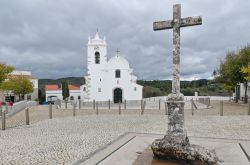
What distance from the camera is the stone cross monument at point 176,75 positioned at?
636cm

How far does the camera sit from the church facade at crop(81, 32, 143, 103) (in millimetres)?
37750

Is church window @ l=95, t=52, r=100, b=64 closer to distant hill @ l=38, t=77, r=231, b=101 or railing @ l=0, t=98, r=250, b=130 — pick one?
railing @ l=0, t=98, r=250, b=130

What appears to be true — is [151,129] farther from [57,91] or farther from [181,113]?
[57,91]

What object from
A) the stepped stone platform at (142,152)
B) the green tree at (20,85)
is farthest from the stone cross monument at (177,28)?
the green tree at (20,85)

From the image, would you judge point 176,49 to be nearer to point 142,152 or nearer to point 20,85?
point 142,152

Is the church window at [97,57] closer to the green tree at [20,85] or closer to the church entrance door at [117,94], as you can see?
the church entrance door at [117,94]

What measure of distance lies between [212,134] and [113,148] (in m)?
4.42

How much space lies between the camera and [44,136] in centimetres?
1012

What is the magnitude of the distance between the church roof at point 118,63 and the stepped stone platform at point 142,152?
29534mm

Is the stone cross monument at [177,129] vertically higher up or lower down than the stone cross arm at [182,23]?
lower down

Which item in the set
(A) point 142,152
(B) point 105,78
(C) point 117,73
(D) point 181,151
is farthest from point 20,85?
(D) point 181,151

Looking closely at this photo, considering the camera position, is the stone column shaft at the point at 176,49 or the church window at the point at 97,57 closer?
the stone column shaft at the point at 176,49

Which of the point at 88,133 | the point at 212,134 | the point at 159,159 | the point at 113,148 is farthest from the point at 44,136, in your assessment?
the point at 212,134

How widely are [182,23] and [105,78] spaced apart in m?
31.7
